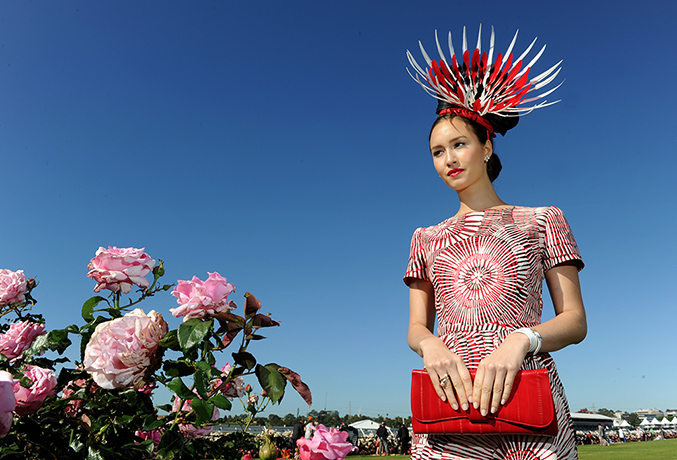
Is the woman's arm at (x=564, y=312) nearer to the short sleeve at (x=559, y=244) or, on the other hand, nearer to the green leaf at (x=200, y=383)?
the short sleeve at (x=559, y=244)

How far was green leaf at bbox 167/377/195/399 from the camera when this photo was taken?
4.08 feet

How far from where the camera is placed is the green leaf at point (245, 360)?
1.32 metres

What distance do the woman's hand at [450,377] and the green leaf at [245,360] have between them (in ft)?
2.10

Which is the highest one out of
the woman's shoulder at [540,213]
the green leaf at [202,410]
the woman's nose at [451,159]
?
the woman's nose at [451,159]

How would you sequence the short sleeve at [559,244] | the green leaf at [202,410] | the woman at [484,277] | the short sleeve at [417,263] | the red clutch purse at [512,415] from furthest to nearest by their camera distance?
1. the short sleeve at [417,263]
2. the short sleeve at [559,244]
3. the woman at [484,277]
4. the red clutch purse at [512,415]
5. the green leaf at [202,410]

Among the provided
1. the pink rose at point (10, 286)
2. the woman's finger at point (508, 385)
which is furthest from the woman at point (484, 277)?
the pink rose at point (10, 286)

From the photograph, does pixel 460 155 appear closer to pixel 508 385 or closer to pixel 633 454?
pixel 508 385

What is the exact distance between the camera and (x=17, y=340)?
1.92 meters

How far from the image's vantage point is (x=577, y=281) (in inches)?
73.2

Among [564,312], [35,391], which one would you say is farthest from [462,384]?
[35,391]

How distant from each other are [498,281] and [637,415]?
158627 millimetres

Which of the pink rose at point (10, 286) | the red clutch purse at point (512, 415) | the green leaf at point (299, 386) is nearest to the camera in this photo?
the green leaf at point (299, 386)

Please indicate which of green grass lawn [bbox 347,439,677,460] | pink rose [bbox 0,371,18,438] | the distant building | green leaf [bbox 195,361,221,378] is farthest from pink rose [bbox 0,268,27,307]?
the distant building

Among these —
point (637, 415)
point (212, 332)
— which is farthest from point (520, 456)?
point (637, 415)
